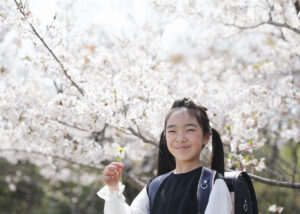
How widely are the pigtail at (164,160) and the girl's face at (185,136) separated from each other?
0.28 m

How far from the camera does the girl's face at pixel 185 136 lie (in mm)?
1861

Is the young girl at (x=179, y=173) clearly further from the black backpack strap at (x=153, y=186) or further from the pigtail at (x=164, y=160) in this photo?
the pigtail at (x=164, y=160)

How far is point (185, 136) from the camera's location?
1.86m

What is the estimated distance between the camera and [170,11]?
466cm

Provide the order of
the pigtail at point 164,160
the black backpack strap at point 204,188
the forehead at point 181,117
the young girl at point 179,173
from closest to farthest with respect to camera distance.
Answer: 1. the black backpack strap at point 204,188
2. the young girl at point 179,173
3. the forehead at point 181,117
4. the pigtail at point 164,160

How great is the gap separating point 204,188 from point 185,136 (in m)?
0.30

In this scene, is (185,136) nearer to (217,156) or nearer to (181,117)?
(181,117)

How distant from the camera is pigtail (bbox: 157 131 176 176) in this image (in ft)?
7.14

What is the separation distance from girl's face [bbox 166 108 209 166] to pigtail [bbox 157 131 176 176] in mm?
277

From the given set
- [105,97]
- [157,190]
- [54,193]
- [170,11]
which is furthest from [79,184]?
[157,190]

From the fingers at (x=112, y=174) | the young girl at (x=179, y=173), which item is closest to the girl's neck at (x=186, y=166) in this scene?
the young girl at (x=179, y=173)

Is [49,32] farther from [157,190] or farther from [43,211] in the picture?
[43,211]

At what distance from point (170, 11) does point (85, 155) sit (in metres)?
2.31

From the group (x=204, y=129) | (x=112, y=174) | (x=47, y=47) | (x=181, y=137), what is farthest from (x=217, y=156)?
(x=47, y=47)
